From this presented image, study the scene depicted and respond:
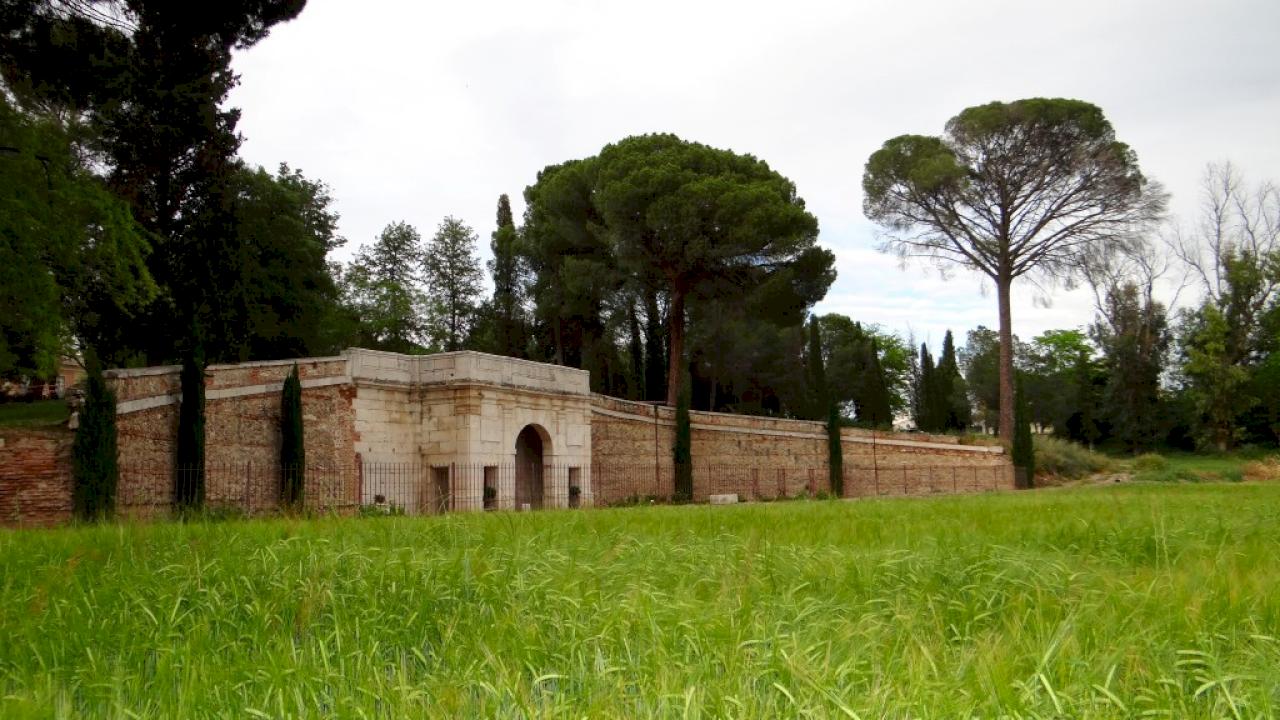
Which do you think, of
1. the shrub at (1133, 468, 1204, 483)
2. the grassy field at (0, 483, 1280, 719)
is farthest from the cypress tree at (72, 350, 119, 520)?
the shrub at (1133, 468, 1204, 483)

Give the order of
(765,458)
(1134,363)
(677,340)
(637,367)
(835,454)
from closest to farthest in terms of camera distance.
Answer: (765,458) → (835,454) → (677,340) → (637,367) → (1134,363)

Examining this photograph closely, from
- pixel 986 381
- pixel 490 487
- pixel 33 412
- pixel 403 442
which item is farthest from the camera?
pixel 986 381

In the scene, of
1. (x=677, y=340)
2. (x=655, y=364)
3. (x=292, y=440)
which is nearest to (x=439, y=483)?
(x=292, y=440)

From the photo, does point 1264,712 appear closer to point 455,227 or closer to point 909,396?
point 455,227

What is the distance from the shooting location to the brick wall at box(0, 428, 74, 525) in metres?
14.0

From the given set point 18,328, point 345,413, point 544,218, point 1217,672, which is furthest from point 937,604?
point 544,218

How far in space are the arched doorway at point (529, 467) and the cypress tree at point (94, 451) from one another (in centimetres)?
960

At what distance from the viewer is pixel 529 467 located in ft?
75.6

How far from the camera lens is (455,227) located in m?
42.8

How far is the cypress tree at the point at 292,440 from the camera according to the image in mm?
16984

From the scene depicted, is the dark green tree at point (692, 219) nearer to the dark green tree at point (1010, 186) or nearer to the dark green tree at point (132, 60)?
the dark green tree at point (1010, 186)

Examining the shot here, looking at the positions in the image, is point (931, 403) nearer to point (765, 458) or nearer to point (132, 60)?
point (765, 458)

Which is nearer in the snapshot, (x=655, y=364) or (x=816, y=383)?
(x=816, y=383)

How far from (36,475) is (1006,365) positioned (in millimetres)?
30204
